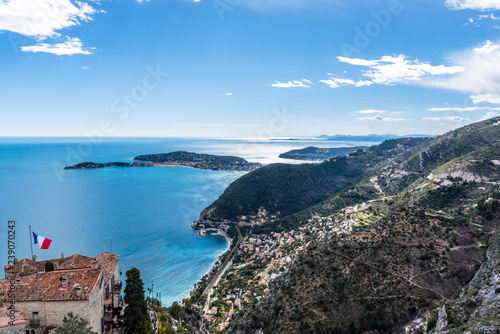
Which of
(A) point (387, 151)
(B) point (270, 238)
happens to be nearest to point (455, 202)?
(B) point (270, 238)

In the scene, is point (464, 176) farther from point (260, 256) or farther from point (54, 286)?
point (54, 286)

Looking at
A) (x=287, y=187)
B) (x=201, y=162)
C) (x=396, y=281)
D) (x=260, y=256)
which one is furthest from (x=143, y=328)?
(x=201, y=162)

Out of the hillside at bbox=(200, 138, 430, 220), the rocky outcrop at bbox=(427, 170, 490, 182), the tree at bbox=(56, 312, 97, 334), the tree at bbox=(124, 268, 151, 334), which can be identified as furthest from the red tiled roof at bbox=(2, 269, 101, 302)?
the hillside at bbox=(200, 138, 430, 220)

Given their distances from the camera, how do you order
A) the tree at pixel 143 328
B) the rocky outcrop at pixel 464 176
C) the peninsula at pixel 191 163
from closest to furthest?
1. the tree at pixel 143 328
2. the rocky outcrop at pixel 464 176
3. the peninsula at pixel 191 163

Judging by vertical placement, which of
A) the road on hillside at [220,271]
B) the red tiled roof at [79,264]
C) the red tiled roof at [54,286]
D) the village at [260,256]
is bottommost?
the road on hillside at [220,271]

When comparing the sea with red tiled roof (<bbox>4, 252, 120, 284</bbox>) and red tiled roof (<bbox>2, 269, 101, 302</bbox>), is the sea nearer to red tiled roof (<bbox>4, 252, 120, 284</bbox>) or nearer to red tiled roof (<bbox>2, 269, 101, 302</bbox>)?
red tiled roof (<bbox>4, 252, 120, 284</bbox>)

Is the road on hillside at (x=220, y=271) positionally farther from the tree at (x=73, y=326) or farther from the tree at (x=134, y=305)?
the tree at (x=73, y=326)

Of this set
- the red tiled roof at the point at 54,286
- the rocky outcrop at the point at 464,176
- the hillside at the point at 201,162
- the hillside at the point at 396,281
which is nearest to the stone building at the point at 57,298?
the red tiled roof at the point at 54,286
